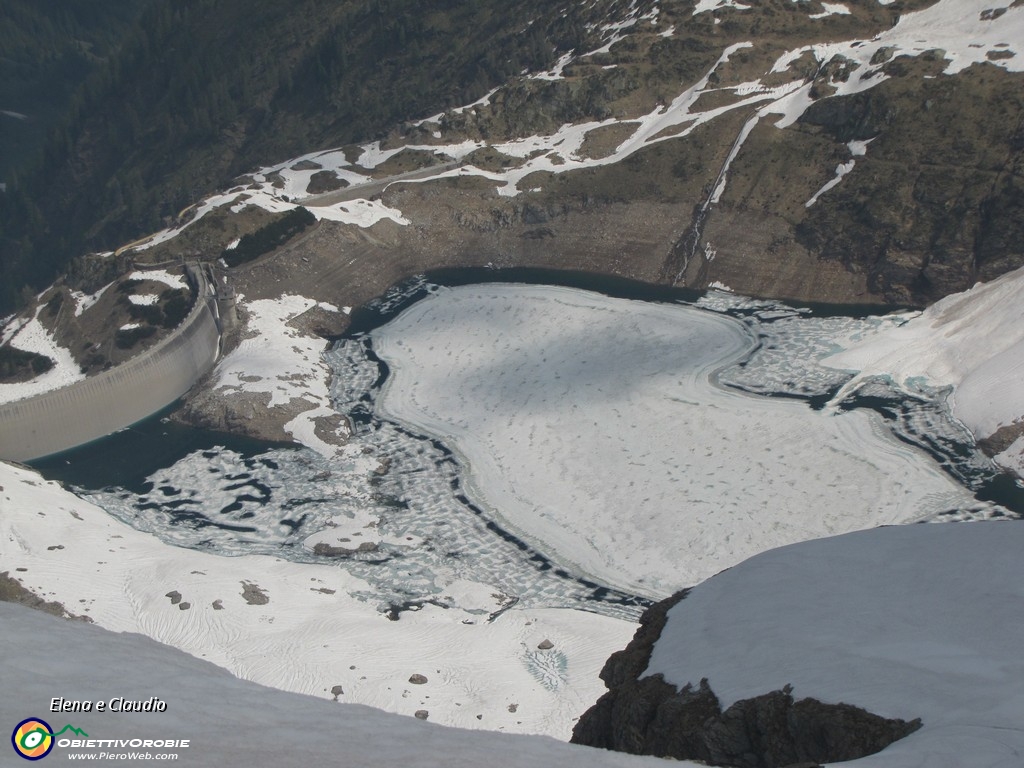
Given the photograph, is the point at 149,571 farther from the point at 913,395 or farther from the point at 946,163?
the point at 946,163

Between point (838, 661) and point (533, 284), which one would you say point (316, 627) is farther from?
point (533, 284)

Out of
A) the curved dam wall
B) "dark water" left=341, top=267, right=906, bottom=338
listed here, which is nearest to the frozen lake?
"dark water" left=341, top=267, right=906, bottom=338

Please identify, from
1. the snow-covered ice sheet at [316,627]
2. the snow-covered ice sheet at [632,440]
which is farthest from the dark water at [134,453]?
the snow-covered ice sheet at [316,627]

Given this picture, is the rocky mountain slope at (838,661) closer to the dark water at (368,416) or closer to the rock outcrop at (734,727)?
the rock outcrop at (734,727)

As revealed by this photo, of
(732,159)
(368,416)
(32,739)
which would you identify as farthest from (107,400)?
(32,739)

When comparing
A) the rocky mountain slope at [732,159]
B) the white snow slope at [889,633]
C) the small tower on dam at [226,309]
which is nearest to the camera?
the white snow slope at [889,633]
